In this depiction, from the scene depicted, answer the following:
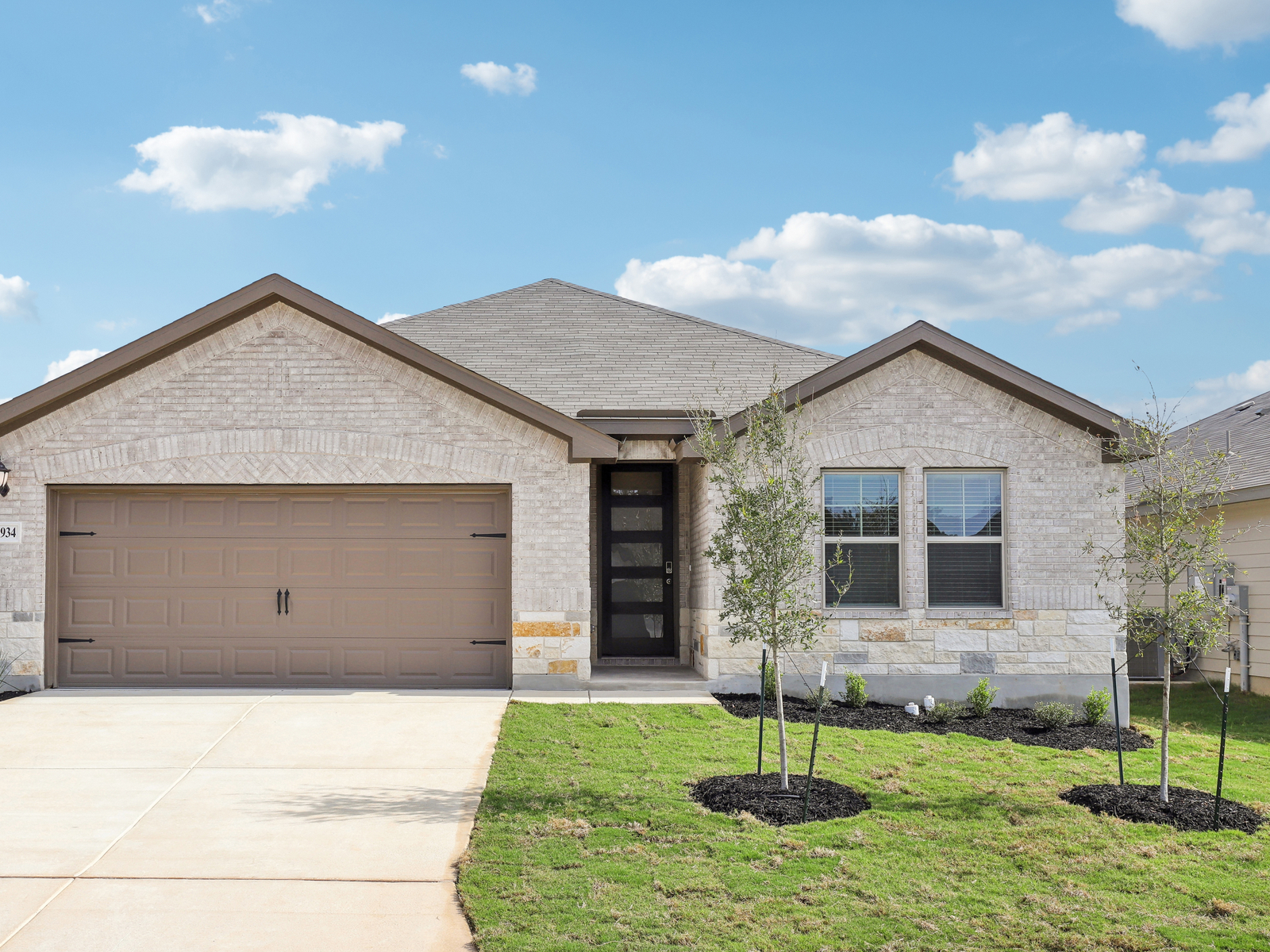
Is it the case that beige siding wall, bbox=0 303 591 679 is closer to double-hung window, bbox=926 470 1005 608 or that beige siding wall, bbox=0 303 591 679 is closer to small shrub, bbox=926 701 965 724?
small shrub, bbox=926 701 965 724

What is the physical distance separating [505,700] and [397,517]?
257cm

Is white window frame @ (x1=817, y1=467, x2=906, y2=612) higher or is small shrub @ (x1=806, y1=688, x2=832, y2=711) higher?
white window frame @ (x1=817, y1=467, x2=906, y2=612)

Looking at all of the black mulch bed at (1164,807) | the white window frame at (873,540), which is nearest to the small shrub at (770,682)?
the white window frame at (873,540)

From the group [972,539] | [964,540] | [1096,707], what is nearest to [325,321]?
[964,540]

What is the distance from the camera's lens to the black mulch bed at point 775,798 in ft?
22.0

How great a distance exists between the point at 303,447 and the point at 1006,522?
815cm

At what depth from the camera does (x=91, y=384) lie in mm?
11094

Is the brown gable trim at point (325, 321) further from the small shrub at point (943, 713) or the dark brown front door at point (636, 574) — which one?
the small shrub at point (943, 713)

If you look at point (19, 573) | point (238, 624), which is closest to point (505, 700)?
point (238, 624)

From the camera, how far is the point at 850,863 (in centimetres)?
577

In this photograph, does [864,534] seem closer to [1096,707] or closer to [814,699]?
[814,699]

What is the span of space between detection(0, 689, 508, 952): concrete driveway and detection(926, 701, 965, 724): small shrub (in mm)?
4634

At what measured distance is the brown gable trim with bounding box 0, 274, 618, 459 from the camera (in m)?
10.9

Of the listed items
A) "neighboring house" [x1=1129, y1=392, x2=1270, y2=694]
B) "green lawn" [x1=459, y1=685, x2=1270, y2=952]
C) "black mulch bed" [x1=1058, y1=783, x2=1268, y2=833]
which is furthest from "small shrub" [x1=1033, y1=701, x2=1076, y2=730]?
"neighboring house" [x1=1129, y1=392, x2=1270, y2=694]
